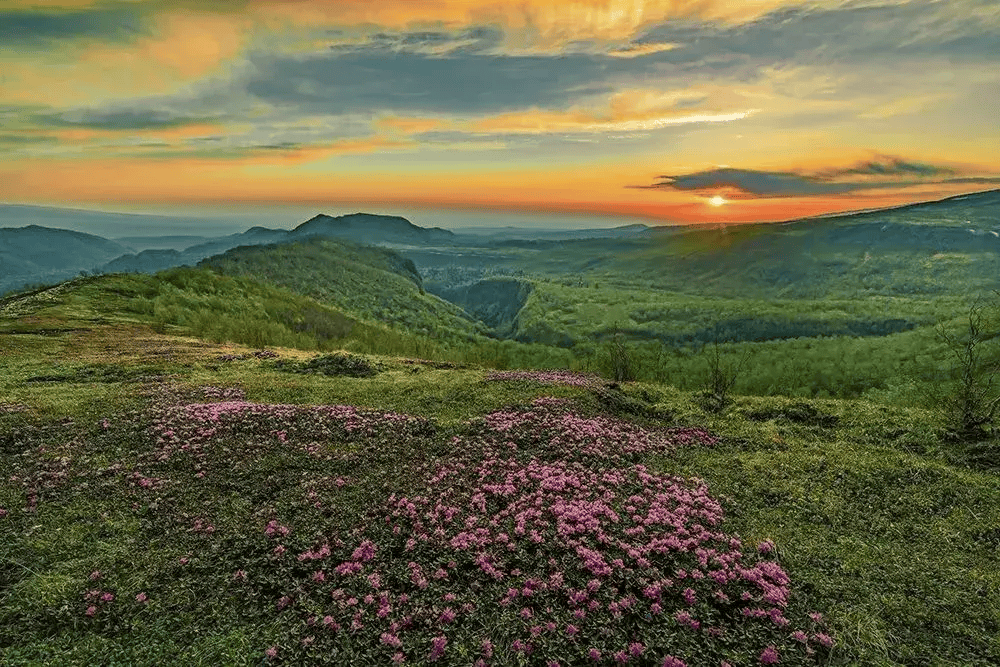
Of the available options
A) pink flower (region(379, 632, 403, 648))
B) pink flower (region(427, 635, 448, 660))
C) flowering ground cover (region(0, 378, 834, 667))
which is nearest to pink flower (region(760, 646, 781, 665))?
flowering ground cover (region(0, 378, 834, 667))

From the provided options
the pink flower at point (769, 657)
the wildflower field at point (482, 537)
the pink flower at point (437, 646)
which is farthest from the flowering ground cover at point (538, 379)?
the pink flower at point (437, 646)

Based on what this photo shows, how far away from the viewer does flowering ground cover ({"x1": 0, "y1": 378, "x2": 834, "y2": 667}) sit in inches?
577

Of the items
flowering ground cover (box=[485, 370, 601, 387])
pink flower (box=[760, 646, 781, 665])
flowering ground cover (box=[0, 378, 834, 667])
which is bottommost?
pink flower (box=[760, 646, 781, 665])

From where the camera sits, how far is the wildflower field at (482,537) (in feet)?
48.0

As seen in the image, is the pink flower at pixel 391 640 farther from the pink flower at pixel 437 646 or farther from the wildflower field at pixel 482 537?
the pink flower at pixel 437 646

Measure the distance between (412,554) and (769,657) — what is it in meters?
11.4

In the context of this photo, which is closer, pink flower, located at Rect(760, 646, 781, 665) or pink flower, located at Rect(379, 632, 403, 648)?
pink flower, located at Rect(760, 646, 781, 665)

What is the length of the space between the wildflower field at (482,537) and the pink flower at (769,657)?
11 centimetres

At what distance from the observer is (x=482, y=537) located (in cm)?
1917

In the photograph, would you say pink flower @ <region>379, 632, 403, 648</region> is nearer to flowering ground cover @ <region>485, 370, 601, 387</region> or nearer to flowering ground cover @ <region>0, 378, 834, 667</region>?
flowering ground cover @ <region>0, 378, 834, 667</region>

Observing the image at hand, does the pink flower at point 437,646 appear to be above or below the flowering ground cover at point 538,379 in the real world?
below

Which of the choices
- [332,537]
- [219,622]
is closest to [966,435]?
[332,537]

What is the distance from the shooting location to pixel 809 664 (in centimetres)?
1366

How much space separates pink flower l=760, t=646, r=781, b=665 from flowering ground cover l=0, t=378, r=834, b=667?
1.5 inches
